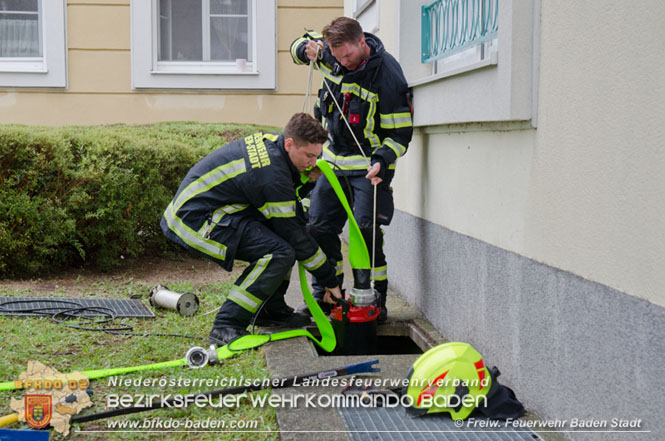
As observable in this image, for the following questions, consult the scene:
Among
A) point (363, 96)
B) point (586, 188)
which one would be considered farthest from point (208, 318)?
point (586, 188)

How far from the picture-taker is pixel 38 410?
3326 millimetres

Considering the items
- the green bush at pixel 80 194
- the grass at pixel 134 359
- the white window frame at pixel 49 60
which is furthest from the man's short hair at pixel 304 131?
the white window frame at pixel 49 60

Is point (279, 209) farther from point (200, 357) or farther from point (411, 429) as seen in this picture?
point (411, 429)

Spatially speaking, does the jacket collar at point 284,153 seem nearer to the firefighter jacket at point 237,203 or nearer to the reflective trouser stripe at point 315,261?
the firefighter jacket at point 237,203

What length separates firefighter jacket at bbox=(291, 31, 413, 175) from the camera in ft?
16.8

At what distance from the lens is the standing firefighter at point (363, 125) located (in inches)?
197

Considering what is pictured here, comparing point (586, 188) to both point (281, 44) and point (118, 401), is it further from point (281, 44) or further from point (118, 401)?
point (281, 44)

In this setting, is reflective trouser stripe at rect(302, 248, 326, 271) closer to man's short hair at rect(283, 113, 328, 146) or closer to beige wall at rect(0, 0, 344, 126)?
man's short hair at rect(283, 113, 328, 146)

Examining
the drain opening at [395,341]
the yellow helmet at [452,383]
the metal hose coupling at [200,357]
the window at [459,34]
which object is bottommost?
the drain opening at [395,341]

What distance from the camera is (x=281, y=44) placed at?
10.8 meters

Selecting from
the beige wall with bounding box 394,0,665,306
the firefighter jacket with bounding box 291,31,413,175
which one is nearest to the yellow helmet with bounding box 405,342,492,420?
the beige wall with bounding box 394,0,665,306

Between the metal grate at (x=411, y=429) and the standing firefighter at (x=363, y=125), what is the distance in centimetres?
158

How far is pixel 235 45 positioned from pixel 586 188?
349 inches

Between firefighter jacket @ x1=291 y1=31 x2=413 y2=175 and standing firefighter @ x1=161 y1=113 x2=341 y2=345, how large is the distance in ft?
1.91
